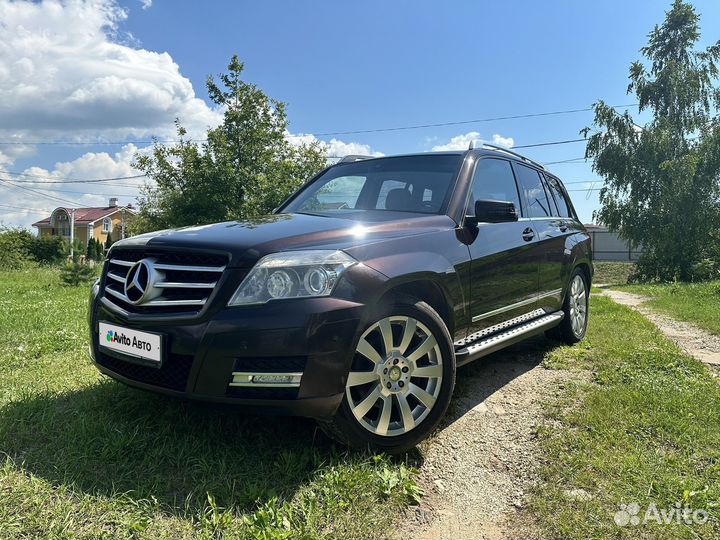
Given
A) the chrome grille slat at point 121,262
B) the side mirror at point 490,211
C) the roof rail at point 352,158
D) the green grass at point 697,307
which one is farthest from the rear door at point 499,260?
the green grass at point 697,307

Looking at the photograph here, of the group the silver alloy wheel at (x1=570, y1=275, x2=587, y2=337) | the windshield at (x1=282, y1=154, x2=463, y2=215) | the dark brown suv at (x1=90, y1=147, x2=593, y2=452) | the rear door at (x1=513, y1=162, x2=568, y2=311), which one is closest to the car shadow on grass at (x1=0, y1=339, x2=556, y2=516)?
the dark brown suv at (x1=90, y1=147, x2=593, y2=452)

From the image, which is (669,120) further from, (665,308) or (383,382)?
(383,382)

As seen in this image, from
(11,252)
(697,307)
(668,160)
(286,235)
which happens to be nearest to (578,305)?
(286,235)

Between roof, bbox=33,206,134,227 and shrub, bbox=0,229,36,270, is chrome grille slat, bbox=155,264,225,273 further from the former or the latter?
roof, bbox=33,206,134,227

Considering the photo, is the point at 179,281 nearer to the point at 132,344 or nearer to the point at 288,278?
the point at 132,344

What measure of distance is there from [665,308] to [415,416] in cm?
818

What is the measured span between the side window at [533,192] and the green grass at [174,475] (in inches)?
Answer: 114

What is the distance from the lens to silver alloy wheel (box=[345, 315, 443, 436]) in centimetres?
249

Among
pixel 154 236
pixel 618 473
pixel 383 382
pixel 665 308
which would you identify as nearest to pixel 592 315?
pixel 665 308

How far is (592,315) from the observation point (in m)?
7.57

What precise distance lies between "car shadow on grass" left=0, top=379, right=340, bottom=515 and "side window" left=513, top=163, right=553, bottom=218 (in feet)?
9.62

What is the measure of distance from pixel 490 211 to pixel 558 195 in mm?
2654

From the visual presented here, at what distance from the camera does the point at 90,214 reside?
212 feet

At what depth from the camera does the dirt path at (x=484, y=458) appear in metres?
2.18
